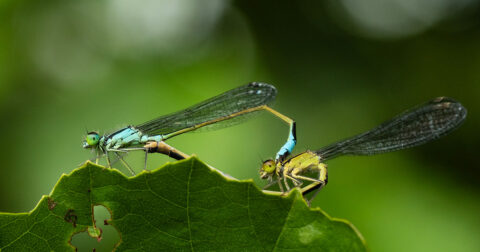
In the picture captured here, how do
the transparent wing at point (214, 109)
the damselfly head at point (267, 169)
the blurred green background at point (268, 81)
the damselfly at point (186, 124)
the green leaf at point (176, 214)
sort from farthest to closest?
the blurred green background at point (268, 81)
the transparent wing at point (214, 109)
the damselfly at point (186, 124)
the damselfly head at point (267, 169)
the green leaf at point (176, 214)

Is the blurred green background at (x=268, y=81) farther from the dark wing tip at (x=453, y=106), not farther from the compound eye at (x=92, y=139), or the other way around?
the dark wing tip at (x=453, y=106)

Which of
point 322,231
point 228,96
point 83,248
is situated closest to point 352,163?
point 228,96

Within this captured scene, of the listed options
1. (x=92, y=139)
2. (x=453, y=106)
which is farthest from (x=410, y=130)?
Answer: (x=92, y=139)

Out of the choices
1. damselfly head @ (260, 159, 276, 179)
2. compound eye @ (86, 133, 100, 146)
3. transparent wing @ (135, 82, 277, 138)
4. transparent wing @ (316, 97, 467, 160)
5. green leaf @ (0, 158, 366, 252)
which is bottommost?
green leaf @ (0, 158, 366, 252)

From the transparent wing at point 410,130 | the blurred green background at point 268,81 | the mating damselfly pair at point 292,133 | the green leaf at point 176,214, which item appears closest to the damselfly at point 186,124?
the mating damselfly pair at point 292,133

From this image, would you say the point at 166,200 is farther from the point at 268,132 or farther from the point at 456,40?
the point at 456,40

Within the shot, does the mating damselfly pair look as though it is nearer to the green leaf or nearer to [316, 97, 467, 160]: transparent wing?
[316, 97, 467, 160]: transparent wing

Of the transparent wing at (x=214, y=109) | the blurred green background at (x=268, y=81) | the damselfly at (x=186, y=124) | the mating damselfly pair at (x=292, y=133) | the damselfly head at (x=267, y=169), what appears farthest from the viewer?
the blurred green background at (x=268, y=81)

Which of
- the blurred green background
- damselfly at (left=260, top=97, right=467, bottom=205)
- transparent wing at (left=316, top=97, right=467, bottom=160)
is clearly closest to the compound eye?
the blurred green background
